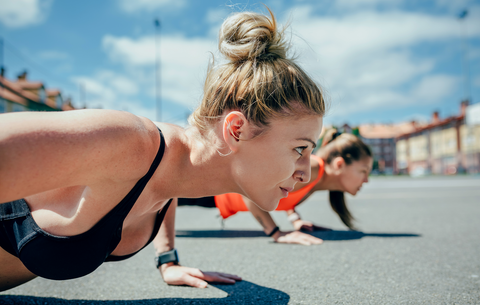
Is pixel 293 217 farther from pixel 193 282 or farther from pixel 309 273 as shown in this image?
pixel 193 282

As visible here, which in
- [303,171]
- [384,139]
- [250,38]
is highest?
[250,38]

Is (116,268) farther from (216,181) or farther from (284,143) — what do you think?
(284,143)

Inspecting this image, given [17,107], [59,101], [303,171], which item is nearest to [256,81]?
[303,171]

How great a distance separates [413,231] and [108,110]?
3.43m

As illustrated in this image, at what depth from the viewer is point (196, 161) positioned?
123 cm

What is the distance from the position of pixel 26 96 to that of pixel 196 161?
111 feet

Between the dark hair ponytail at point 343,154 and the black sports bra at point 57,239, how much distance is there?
284 centimetres

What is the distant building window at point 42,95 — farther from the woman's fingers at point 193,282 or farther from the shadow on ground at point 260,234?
the woman's fingers at point 193,282

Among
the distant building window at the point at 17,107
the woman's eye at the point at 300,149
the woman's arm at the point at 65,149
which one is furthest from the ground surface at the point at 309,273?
the distant building window at the point at 17,107

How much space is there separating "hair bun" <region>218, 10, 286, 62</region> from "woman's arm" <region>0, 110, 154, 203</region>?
0.47 metres

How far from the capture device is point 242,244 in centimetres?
289

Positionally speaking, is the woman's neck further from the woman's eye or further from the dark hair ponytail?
the dark hair ponytail

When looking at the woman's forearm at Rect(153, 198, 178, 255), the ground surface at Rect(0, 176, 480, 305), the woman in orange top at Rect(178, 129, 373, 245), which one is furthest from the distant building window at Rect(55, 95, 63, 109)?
the woman's forearm at Rect(153, 198, 178, 255)

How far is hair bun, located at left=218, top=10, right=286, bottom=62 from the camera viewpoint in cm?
119
